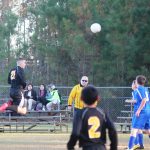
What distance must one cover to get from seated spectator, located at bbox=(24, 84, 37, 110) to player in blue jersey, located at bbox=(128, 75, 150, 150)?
11779mm

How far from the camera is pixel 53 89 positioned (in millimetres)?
27531

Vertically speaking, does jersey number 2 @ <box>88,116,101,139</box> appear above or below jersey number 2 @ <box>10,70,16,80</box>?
below

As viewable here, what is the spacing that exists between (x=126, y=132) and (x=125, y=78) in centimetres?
871

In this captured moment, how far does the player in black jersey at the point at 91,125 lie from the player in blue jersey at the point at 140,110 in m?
7.19

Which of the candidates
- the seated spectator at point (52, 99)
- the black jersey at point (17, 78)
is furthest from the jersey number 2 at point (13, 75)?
the seated spectator at point (52, 99)

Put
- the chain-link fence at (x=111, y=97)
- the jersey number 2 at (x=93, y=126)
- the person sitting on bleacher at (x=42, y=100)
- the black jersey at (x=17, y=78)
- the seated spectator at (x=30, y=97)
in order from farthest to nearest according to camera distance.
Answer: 1. the chain-link fence at (x=111, y=97)
2. the person sitting on bleacher at (x=42, y=100)
3. the seated spectator at (x=30, y=97)
4. the black jersey at (x=17, y=78)
5. the jersey number 2 at (x=93, y=126)

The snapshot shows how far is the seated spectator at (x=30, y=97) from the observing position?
89.6 feet

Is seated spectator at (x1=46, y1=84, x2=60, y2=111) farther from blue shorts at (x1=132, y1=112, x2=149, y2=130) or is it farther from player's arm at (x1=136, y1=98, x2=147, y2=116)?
player's arm at (x1=136, y1=98, x2=147, y2=116)

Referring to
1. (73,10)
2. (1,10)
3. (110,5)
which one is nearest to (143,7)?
(110,5)

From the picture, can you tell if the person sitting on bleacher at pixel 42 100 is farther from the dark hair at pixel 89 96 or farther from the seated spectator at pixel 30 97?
the dark hair at pixel 89 96

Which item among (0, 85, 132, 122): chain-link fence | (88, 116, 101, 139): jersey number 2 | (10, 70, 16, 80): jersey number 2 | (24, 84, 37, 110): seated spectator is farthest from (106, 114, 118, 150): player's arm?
(0, 85, 132, 122): chain-link fence

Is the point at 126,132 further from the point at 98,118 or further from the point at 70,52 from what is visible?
the point at 98,118

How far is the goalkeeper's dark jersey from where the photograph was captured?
798cm

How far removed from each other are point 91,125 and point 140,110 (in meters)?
7.84
